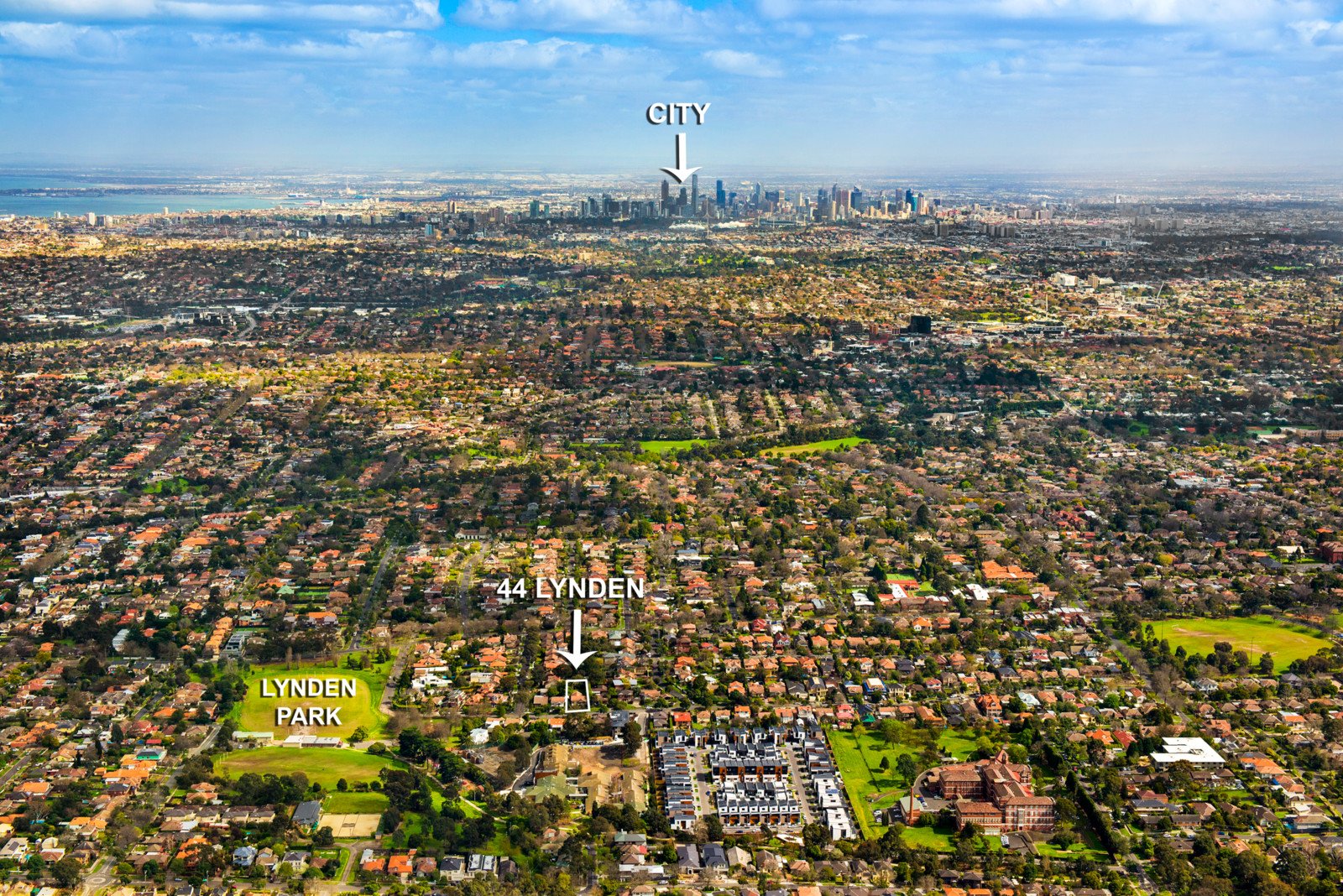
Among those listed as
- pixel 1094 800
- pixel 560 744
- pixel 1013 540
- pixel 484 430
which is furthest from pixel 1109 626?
pixel 484 430

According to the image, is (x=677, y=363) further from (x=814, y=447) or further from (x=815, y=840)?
(x=815, y=840)

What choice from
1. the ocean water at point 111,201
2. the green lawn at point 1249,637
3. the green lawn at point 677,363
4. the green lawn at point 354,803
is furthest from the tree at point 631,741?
the ocean water at point 111,201

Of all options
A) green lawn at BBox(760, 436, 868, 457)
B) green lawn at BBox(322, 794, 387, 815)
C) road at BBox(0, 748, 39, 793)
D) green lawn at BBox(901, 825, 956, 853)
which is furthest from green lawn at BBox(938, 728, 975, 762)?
green lawn at BBox(760, 436, 868, 457)

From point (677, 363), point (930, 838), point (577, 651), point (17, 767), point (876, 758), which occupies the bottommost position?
point (930, 838)

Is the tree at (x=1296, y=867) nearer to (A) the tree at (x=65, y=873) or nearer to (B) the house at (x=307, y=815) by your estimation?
(B) the house at (x=307, y=815)

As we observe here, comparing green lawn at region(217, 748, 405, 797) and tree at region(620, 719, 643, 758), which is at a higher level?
tree at region(620, 719, 643, 758)

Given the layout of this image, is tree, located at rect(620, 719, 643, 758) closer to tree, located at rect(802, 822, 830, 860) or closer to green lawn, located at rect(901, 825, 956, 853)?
tree, located at rect(802, 822, 830, 860)

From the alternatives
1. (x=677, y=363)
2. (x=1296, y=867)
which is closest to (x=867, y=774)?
(x=1296, y=867)
